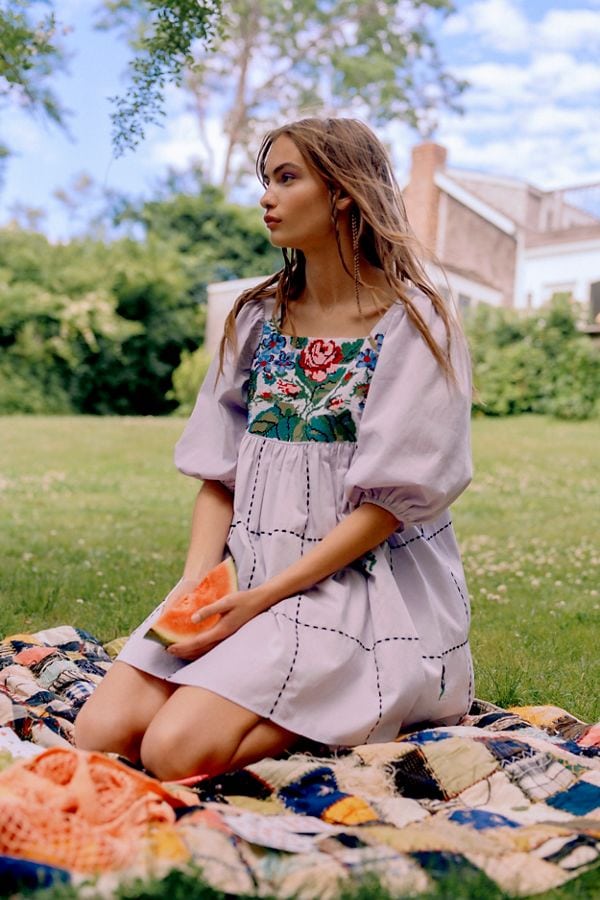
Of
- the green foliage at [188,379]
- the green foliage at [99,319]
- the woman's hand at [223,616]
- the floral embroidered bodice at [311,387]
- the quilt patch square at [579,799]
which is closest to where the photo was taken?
the quilt patch square at [579,799]

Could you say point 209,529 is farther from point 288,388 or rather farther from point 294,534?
point 288,388

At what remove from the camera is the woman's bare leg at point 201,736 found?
241cm

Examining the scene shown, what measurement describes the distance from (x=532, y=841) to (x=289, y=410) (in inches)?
52.8

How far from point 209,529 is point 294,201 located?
3.18 feet

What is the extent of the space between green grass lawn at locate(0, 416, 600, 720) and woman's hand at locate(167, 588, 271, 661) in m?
1.31

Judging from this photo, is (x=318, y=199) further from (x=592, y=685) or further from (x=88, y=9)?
(x=88, y=9)

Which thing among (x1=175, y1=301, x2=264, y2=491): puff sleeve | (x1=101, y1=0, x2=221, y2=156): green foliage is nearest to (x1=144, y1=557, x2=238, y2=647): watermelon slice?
(x1=175, y1=301, x2=264, y2=491): puff sleeve

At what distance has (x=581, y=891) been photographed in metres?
1.99

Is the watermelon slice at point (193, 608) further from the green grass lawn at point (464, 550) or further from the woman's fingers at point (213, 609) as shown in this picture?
the green grass lawn at point (464, 550)

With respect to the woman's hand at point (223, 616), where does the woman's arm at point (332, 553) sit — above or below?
above

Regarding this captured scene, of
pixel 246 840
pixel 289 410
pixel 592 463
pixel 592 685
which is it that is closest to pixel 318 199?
pixel 289 410

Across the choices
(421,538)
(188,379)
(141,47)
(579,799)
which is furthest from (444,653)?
(188,379)

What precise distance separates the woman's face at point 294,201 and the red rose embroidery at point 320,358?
30 centimetres

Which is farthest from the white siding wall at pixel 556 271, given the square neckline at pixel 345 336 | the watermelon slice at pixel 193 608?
the watermelon slice at pixel 193 608
